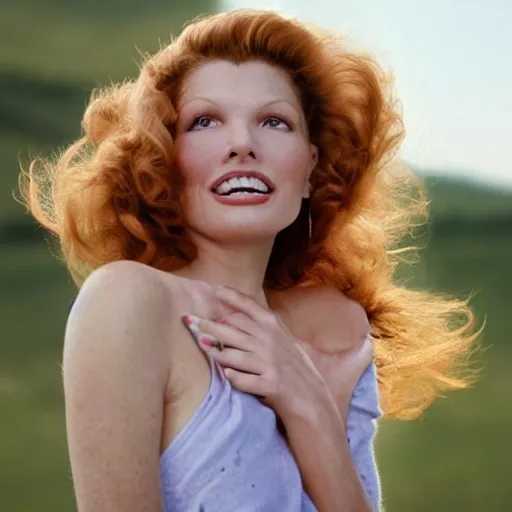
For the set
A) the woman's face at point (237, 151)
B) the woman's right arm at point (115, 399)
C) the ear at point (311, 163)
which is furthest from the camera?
the ear at point (311, 163)

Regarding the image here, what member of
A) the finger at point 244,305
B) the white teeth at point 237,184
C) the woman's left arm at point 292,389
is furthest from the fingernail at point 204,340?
the white teeth at point 237,184

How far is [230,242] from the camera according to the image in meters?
1.32

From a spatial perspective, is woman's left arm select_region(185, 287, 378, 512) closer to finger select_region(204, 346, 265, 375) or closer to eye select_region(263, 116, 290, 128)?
finger select_region(204, 346, 265, 375)

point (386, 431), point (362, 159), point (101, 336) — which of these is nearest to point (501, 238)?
point (386, 431)

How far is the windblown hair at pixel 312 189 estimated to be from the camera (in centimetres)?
134

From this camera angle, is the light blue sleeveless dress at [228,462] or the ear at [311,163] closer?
the light blue sleeveless dress at [228,462]

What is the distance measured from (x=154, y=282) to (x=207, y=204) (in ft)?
0.56

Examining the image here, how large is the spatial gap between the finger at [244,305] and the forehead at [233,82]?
25 centimetres

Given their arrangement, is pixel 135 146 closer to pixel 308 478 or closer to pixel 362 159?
pixel 362 159

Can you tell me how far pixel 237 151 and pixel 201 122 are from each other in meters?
0.08

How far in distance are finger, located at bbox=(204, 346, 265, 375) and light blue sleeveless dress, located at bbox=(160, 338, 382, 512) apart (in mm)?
11

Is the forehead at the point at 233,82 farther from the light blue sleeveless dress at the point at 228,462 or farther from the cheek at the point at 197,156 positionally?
the light blue sleeveless dress at the point at 228,462

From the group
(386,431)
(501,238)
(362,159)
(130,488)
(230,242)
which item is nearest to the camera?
(130,488)

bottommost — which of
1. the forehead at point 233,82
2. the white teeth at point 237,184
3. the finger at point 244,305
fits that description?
the finger at point 244,305
